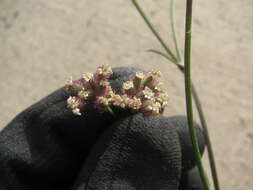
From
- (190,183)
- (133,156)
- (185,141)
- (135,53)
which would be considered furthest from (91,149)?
(135,53)

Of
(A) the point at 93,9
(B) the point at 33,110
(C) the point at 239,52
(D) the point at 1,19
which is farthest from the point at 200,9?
(B) the point at 33,110

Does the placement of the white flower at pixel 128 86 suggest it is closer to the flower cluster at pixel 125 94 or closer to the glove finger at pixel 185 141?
the flower cluster at pixel 125 94

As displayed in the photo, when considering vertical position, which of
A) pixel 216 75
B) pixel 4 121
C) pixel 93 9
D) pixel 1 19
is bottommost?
pixel 216 75

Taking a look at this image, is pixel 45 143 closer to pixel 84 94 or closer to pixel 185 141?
pixel 84 94

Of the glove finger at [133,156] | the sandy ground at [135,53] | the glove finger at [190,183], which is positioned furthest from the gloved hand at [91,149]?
the sandy ground at [135,53]

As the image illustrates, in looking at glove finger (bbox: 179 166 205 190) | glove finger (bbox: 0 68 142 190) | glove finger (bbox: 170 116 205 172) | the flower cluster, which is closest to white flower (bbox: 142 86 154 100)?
the flower cluster

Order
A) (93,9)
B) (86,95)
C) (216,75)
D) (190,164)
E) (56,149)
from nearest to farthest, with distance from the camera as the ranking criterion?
1. (86,95)
2. (56,149)
3. (190,164)
4. (216,75)
5. (93,9)

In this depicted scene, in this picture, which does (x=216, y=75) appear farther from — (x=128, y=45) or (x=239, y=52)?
(x=128, y=45)
